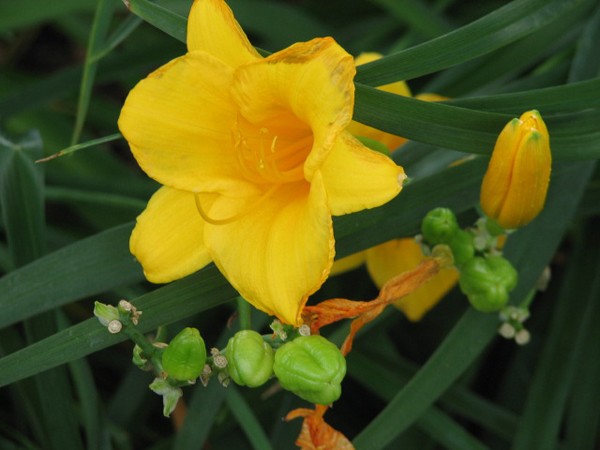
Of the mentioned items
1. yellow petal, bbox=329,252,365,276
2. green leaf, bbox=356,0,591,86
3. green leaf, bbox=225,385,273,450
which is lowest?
green leaf, bbox=225,385,273,450

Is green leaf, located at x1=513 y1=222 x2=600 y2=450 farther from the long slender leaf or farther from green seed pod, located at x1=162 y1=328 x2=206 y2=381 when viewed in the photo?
green seed pod, located at x1=162 y1=328 x2=206 y2=381

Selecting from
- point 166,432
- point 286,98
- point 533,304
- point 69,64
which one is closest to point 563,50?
point 533,304

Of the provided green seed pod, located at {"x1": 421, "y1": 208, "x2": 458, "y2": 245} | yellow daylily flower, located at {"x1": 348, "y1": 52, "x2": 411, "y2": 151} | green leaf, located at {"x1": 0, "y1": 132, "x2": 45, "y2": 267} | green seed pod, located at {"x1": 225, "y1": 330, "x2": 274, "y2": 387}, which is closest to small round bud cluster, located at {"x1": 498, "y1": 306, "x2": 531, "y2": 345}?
green seed pod, located at {"x1": 421, "y1": 208, "x2": 458, "y2": 245}

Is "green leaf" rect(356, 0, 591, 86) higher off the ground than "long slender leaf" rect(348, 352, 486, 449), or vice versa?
"green leaf" rect(356, 0, 591, 86)

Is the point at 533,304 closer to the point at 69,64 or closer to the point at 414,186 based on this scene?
the point at 414,186

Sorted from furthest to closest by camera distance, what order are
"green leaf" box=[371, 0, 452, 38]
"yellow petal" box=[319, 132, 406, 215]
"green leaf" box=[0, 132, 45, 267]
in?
"green leaf" box=[371, 0, 452, 38] → "green leaf" box=[0, 132, 45, 267] → "yellow petal" box=[319, 132, 406, 215]

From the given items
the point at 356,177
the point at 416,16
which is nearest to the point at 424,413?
the point at 356,177

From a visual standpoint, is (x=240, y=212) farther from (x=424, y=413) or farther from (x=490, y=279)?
(x=424, y=413)
